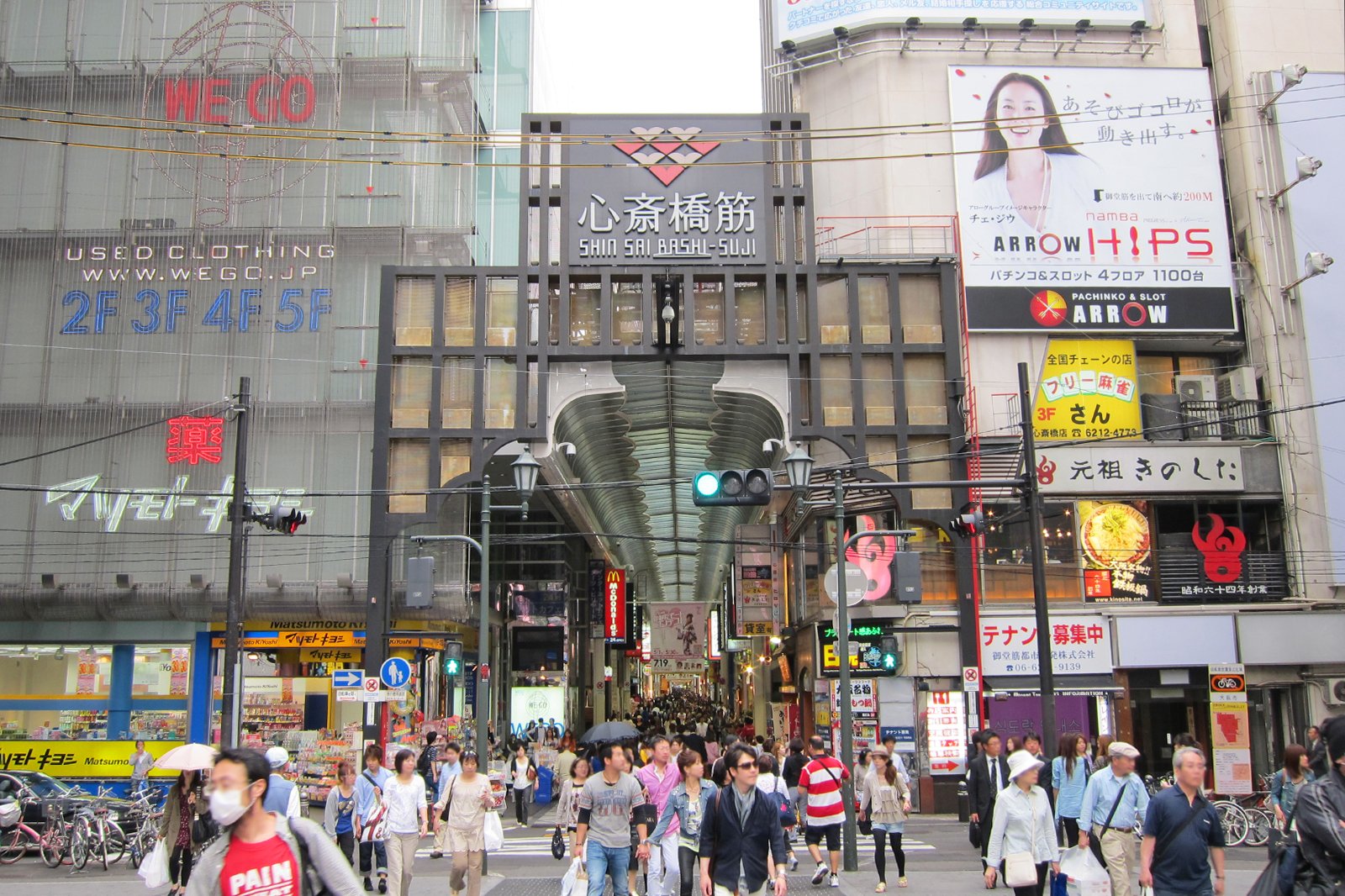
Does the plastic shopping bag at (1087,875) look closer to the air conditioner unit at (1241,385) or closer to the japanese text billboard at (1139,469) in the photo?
the japanese text billboard at (1139,469)

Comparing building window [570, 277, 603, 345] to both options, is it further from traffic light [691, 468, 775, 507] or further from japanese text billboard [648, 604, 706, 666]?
japanese text billboard [648, 604, 706, 666]

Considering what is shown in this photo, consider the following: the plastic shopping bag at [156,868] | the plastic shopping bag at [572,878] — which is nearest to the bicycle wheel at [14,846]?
the plastic shopping bag at [572,878]

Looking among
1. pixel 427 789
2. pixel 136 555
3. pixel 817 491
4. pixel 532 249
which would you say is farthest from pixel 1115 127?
pixel 136 555

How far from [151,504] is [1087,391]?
940 inches

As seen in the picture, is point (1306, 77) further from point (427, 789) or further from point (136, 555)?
point (136, 555)

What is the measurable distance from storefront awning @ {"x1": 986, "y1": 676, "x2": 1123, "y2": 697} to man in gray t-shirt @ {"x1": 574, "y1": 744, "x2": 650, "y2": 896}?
60.6ft

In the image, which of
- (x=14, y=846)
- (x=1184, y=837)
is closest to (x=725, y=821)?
(x=1184, y=837)

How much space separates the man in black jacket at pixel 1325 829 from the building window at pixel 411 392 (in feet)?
81.1

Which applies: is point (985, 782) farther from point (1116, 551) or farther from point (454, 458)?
point (454, 458)

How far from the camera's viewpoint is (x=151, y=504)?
3083cm

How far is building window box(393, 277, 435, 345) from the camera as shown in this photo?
29.3m

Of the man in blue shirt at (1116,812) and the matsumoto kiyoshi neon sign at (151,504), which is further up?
the matsumoto kiyoshi neon sign at (151,504)

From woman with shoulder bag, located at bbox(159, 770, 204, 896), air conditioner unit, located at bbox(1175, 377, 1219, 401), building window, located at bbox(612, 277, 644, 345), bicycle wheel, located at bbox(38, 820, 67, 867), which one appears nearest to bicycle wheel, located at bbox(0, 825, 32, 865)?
bicycle wheel, located at bbox(38, 820, 67, 867)

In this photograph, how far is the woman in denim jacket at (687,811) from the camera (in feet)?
36.5
